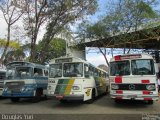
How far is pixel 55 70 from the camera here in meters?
17.4

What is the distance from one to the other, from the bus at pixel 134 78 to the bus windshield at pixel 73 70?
182 centimetres

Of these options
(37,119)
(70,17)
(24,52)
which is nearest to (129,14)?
(70,17)

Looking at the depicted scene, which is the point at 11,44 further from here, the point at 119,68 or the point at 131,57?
the point at 131,57

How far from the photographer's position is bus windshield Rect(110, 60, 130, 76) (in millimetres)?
16531

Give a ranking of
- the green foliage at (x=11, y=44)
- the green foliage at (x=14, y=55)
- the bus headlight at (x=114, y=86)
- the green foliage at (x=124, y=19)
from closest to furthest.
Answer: the bus headlight at (x=114, y=86) → the green foliage at (x=124, y=19) → the green foliage at (x=11, y=44) → the green foliage at (x=14, y=55)

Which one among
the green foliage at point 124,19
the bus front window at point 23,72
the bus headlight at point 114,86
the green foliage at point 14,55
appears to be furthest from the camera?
the green foliage at point 14,55

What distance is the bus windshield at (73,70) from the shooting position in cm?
1667

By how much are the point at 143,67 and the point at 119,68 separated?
1415mm

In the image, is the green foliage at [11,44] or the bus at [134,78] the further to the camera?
the green foliage at [11,44]

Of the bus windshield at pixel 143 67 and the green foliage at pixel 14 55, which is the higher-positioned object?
the green foliage at pixel 14 55

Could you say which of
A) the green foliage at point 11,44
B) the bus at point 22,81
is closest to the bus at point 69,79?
the bus at point 22,81

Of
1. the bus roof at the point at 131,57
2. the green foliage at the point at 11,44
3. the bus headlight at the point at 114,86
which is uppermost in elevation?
the green foliage at the point at 11,44

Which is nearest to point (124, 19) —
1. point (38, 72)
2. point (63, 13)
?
point (63, 13)

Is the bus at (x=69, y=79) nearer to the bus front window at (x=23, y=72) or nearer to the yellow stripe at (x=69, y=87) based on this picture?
the yellow stripe at (x=69, y=87)
